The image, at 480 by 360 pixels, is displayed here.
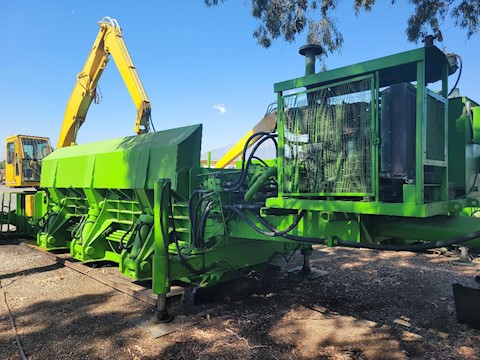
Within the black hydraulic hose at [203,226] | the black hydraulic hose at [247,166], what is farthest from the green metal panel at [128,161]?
the black hydraulic hose at [247,166]

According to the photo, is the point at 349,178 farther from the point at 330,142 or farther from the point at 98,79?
the point at 98,79

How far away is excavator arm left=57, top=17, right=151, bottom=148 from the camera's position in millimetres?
8547

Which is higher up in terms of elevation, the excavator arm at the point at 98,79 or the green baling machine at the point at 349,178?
the excavator arm at the point at 98,79

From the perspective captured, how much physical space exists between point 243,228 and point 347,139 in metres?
1.75

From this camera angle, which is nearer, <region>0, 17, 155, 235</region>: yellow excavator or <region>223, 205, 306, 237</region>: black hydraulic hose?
<region>223, 205, 306, 237</region>: black hydraulic hose

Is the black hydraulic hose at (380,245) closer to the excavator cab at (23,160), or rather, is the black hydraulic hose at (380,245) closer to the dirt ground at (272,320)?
the dirt ground at (272,320)

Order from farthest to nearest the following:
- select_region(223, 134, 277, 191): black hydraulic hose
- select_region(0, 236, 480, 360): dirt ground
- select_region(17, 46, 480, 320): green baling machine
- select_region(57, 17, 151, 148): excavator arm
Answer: select_region(57, 17, 151, 148): excavator arm < select_region(223, 134, 277, 191): black hydraulic hose < select_region(0, 236, 480, 360): dirt ground < select_region(17, 46, 480, 320): green baling machine

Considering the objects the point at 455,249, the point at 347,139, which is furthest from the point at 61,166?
the point at 455,249

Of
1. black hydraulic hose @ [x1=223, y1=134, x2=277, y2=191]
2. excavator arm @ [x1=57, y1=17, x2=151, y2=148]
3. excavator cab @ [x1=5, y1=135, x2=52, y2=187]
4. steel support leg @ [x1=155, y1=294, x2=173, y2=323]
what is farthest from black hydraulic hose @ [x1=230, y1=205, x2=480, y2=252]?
excavator cab @ [x1=5, y1=135, x2=52, y2=187]

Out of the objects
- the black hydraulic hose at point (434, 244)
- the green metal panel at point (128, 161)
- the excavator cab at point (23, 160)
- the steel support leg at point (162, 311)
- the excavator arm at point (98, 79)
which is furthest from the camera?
the excavator cab at point (23, 160)

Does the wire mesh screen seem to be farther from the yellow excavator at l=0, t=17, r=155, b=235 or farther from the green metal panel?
the yellow excavator at l=0, t=17, r=155, b=235

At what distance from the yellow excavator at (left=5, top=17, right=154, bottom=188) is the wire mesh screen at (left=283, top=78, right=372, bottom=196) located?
574 cm

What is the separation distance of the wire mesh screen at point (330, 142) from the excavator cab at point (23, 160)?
10.1 meters

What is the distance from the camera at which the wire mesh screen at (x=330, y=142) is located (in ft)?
9.79
